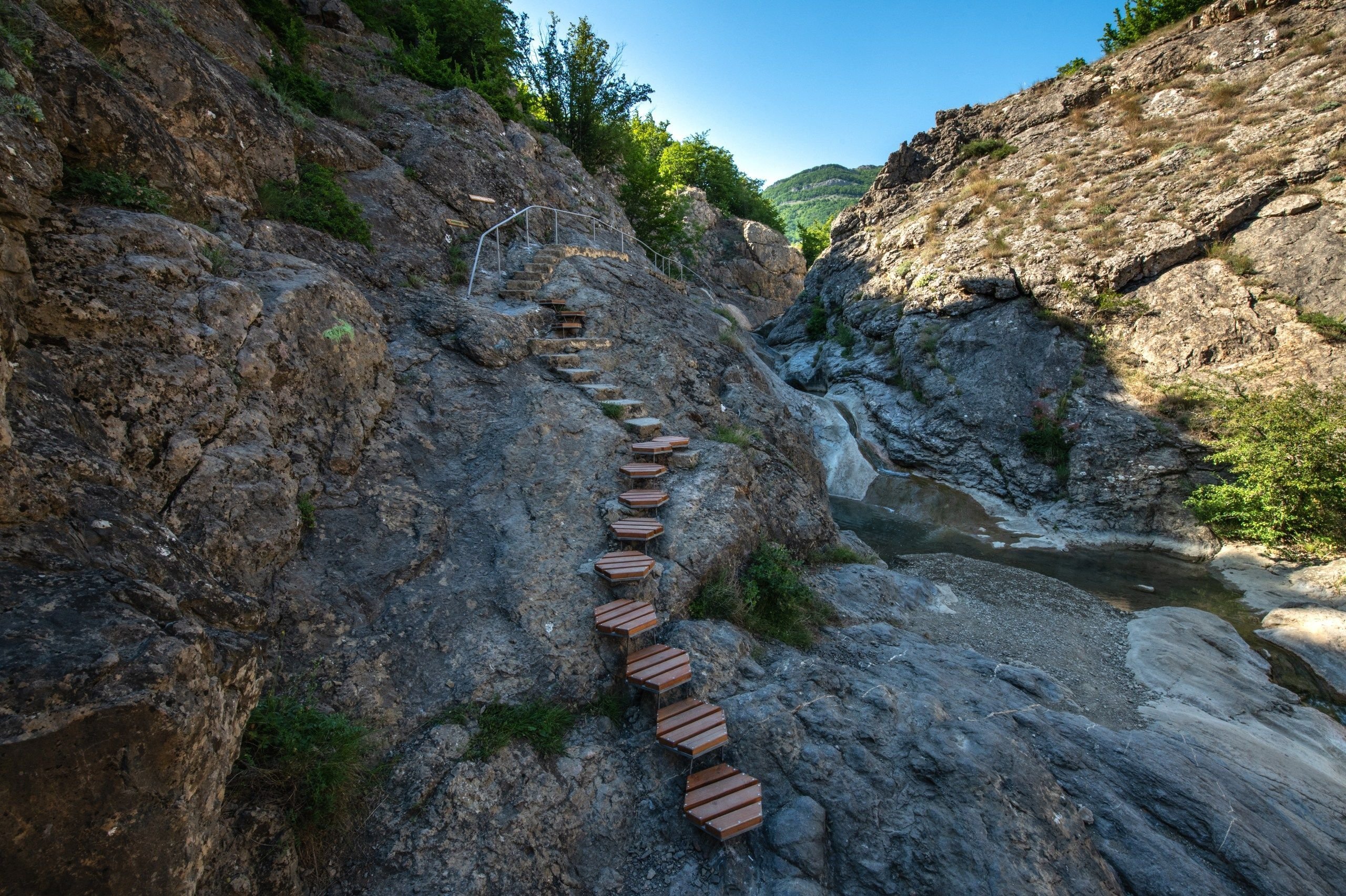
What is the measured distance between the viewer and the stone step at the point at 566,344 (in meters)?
9.08

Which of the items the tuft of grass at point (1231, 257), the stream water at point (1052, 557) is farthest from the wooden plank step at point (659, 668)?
the tuft of grass at point (1231, 257)

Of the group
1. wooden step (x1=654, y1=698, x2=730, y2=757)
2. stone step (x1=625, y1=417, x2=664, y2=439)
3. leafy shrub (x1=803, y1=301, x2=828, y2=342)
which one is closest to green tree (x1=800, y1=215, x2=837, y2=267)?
leafy shrub (x1=803, y1=301, x2=828, y2=342)

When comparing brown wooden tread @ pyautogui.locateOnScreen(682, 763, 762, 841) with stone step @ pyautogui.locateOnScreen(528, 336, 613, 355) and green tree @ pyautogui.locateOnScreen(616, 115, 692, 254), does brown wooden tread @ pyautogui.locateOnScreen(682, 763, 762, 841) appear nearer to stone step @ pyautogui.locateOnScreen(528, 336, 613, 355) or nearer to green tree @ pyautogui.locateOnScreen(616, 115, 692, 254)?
stone step @ pyautogui.locateOnScreen(528, 336, 613, 355)

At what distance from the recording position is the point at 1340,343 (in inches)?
571

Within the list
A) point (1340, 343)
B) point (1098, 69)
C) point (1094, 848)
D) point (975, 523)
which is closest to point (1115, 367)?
point (1340, 343)

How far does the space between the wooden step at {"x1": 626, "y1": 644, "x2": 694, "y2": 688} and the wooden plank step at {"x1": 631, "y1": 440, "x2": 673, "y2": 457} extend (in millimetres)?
3042

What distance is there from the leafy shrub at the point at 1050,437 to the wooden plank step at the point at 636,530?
17002 millimetres

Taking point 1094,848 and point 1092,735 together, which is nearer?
point 1094,848

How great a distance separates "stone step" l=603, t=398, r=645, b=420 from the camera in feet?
27.4

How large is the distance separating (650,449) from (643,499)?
110 cm

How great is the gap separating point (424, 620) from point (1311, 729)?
12545 mm

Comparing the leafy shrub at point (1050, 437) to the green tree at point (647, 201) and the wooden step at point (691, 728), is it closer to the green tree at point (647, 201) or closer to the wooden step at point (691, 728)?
the green tree at point (647, 201)

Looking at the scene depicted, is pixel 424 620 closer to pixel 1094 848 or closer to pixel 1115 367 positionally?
pixel 1094 848

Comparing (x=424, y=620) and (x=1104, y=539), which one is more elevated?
(x=424, y=620)
